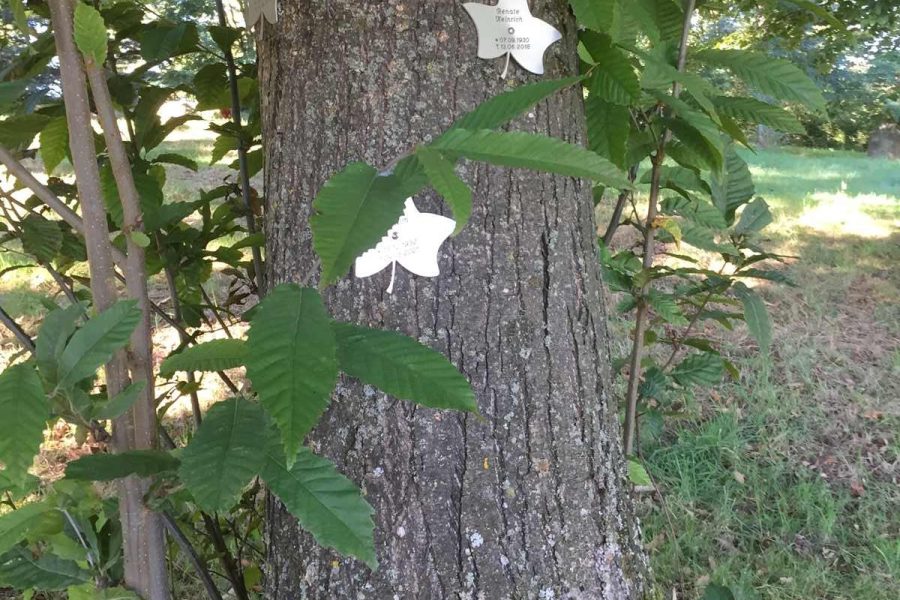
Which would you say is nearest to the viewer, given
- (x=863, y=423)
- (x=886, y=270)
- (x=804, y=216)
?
(x=863, y=423)

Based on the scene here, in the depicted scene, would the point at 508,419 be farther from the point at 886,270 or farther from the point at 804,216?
the point at 804,216

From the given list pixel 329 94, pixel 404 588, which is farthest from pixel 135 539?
pixel 329 94

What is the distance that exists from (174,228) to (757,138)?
14.2 metres

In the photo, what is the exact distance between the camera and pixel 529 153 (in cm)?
51

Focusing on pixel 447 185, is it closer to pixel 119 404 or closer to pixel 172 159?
pixel 119 404

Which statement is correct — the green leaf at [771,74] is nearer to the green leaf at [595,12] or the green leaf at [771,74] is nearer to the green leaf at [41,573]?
the green leaf at [595,12]

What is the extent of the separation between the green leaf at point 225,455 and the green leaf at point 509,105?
1.02 ft

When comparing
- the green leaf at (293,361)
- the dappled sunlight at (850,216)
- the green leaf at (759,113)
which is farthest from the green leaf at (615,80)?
the dappled sunlight at (850,216)

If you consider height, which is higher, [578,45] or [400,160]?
[578,45]

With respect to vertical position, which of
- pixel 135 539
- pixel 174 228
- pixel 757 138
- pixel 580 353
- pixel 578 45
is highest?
pixel 578 45

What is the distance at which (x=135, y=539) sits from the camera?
0.80 metres

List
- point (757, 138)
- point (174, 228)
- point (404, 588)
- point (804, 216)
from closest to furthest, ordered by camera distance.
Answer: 1. point (404, 588)
2. point (174, 228)
3. point (804, 216)
4. point (757, 138)

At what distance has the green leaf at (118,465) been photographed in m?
0.62

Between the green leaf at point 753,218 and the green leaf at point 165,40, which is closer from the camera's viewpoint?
the green leaf at point 165,40
